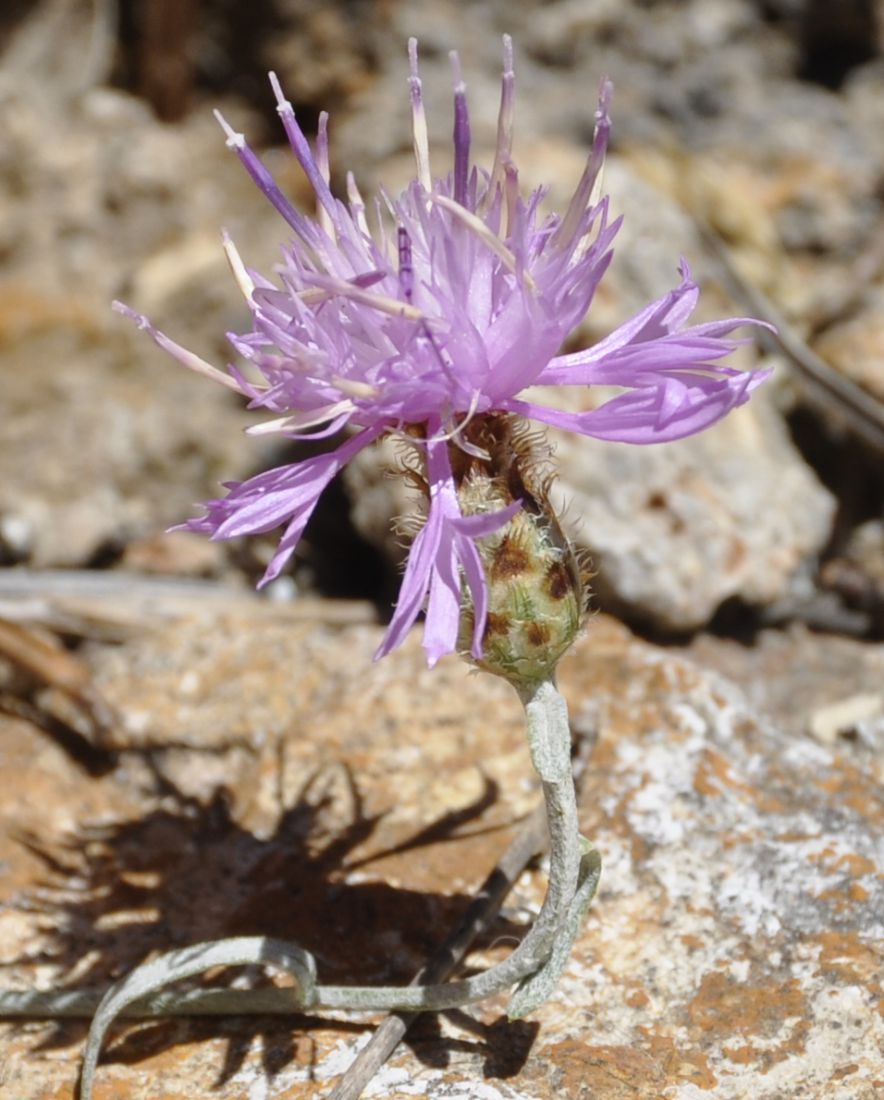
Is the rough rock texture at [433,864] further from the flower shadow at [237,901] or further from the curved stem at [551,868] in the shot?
the curved stem at [551,868]

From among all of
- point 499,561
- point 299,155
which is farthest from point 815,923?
point 299,155

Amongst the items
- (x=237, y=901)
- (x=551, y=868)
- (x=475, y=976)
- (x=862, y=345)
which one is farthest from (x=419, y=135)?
(x=862, y=345)

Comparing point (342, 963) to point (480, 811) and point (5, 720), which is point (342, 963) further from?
point (5, 720)

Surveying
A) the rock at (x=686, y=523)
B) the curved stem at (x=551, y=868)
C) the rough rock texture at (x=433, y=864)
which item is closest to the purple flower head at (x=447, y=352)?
the curved stem at (x=551, y=868)

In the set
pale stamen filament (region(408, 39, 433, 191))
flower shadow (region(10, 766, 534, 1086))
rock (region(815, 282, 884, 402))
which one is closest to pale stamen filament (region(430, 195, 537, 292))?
pale stamen filament (region(408, 39, 433, 191))

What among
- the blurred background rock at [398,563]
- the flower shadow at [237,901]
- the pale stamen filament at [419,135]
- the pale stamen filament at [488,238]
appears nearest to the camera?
the pale stamen filament at [488,238]

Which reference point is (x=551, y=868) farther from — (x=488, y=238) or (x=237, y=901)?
(x=488, y=238)

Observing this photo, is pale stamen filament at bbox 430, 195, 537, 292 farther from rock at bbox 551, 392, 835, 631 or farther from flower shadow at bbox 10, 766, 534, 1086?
rock at bbox 551, 392, 835, 631
